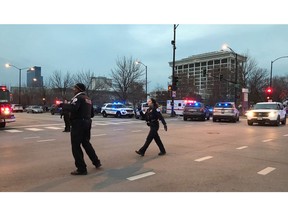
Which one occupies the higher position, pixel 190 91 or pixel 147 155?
pixel 190 91

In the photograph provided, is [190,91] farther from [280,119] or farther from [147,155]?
[147,155]

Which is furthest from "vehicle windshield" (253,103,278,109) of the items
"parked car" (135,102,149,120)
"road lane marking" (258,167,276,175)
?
"road lane marking" (258,167,276,175)

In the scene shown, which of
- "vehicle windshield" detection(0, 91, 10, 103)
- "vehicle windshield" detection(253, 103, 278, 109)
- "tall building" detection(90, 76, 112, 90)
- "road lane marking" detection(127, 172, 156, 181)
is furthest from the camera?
"tall building" detection(90, 76, 112, 90)

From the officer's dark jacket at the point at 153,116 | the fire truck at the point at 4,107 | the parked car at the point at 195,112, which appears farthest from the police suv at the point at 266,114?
the fire truck at the point at 4,107

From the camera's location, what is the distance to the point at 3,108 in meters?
18.4

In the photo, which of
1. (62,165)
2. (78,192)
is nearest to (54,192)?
(78,192)

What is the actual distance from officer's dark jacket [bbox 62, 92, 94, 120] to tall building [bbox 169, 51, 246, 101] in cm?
3418

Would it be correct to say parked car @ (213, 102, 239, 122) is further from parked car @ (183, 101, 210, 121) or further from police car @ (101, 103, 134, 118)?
police car @ (101, 103, 134, 118)

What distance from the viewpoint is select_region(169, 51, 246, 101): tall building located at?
59481 mm

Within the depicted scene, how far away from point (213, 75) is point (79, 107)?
Result: 60.5 metres

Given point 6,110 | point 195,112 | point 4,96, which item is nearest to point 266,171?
point 6,110

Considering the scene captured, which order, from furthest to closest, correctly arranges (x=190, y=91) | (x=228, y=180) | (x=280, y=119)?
(x=190, y=91) → (x=280, y=119) → (x=228, y=180)

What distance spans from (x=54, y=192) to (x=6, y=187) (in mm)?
1000

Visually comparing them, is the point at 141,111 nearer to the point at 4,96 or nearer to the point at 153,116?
the point at 153,116
